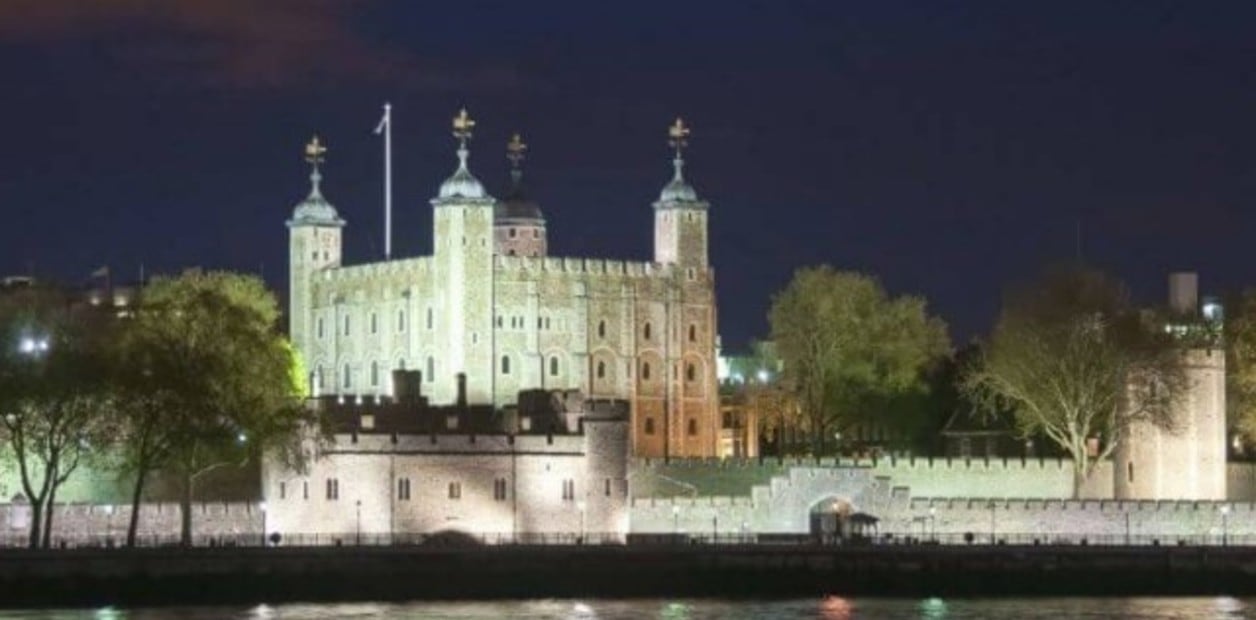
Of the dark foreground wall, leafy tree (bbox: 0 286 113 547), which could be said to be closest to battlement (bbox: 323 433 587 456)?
leafy tree (bbox: 0 286 113 547)

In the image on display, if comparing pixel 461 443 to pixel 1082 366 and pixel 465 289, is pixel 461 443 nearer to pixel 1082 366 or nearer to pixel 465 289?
pixel 1082 366

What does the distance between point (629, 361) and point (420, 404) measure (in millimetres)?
20529

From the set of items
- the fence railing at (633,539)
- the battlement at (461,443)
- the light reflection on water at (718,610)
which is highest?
the battlement at (461,443)

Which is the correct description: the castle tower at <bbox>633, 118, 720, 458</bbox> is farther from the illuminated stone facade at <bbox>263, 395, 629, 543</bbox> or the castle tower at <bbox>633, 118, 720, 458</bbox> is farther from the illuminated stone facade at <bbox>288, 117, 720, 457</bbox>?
the illuminated stone facade at <bbox>263, 395, 629, 543</bbox>

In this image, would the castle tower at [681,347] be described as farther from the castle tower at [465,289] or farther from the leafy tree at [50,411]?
the leafy tree at [50,411]

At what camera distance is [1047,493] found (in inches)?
5059

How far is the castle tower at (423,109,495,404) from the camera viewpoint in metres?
144

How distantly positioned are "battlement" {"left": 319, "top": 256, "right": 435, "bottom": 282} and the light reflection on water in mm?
43248

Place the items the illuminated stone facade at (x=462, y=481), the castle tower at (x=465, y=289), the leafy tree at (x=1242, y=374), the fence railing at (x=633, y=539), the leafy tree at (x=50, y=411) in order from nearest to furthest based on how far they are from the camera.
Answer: the leafy tree at (x=50, y=411), the fence railing at (x=633, y=539), the illuminated stone facade at (x=462, y=481), the leafy tree at (x=1242, y=374), the castle tower at (x=465, y=289)

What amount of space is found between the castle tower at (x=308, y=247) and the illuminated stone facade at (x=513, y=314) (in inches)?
2.0

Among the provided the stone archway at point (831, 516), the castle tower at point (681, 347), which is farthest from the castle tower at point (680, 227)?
the stone archway at point (831, 516)

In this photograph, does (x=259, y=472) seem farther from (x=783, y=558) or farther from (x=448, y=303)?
(x=448, y=303)

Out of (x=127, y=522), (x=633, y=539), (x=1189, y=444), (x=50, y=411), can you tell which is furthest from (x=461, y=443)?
(x=1189, y=444)

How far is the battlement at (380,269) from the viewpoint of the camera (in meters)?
146
